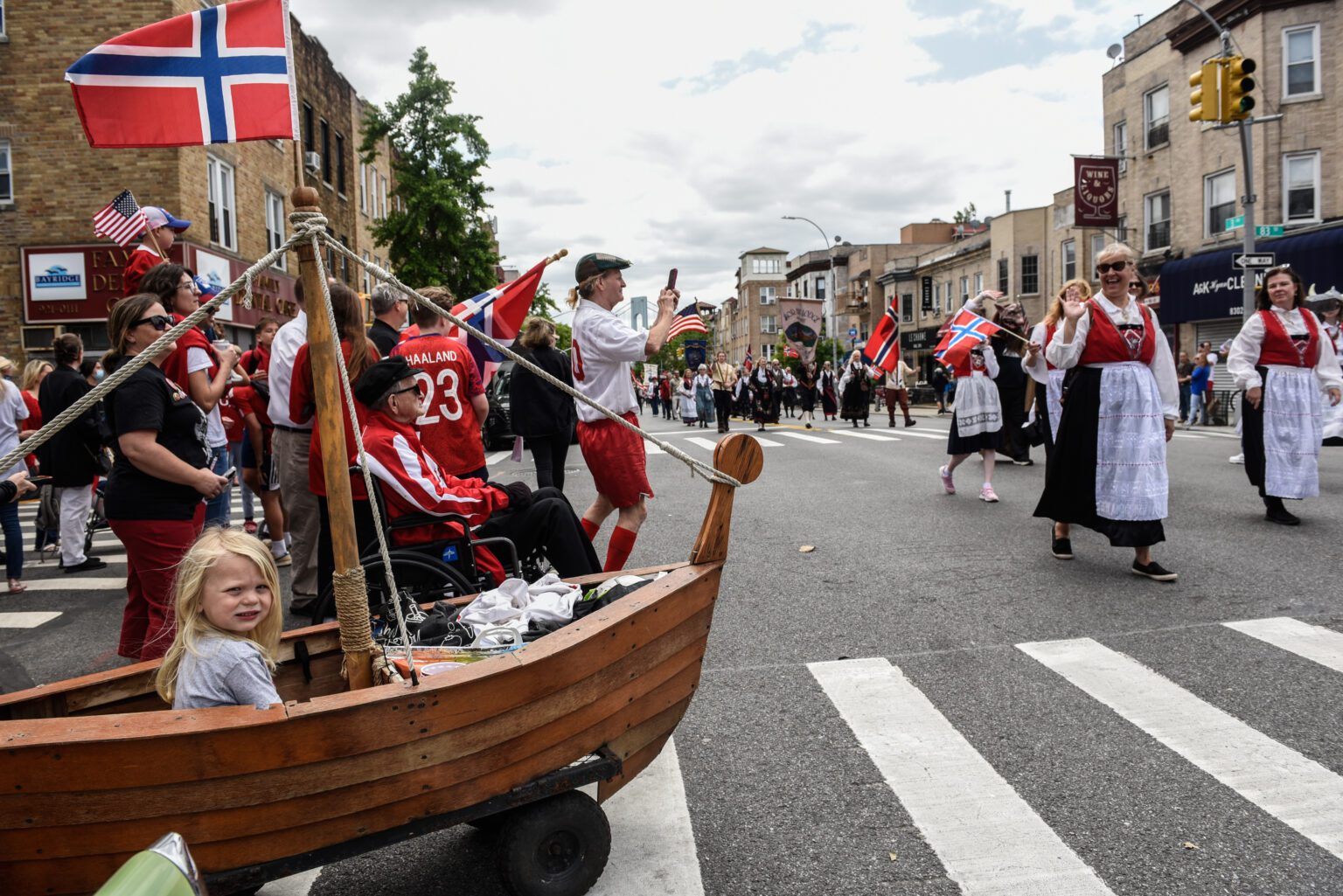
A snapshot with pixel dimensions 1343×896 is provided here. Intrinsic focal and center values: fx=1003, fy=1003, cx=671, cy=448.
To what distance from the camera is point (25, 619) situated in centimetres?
657

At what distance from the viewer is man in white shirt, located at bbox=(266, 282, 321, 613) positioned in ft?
19.5

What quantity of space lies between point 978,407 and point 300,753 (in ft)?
29.0

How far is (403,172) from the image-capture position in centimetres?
3375

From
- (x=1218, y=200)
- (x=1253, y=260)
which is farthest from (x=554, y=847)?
(x=1218, y=200)

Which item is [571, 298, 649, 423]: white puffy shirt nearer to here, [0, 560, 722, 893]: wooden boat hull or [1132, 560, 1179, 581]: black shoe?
[0, 560, 722, 893]: wooden boat hull

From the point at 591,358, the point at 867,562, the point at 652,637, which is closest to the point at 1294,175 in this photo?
the point at 867,562

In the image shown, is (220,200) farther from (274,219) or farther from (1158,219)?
(1158,219)

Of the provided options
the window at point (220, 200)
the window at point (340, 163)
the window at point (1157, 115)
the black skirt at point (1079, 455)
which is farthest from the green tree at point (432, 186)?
the black skirt at point (1079, 455)

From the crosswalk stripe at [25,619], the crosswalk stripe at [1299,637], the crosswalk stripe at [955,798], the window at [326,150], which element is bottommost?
the crosswalk stripe at [955,798]

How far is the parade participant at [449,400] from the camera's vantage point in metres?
5.72

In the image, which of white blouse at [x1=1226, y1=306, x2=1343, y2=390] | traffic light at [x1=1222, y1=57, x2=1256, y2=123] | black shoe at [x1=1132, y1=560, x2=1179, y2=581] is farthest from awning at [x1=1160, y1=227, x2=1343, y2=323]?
black shoe at [x1=1132, y1=560, x2=1179, y2=581]

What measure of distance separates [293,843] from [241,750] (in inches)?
11.2

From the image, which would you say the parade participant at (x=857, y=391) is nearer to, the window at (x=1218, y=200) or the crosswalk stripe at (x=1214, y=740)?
the window at (x=1218, y=200)

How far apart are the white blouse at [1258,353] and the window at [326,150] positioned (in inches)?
1098
